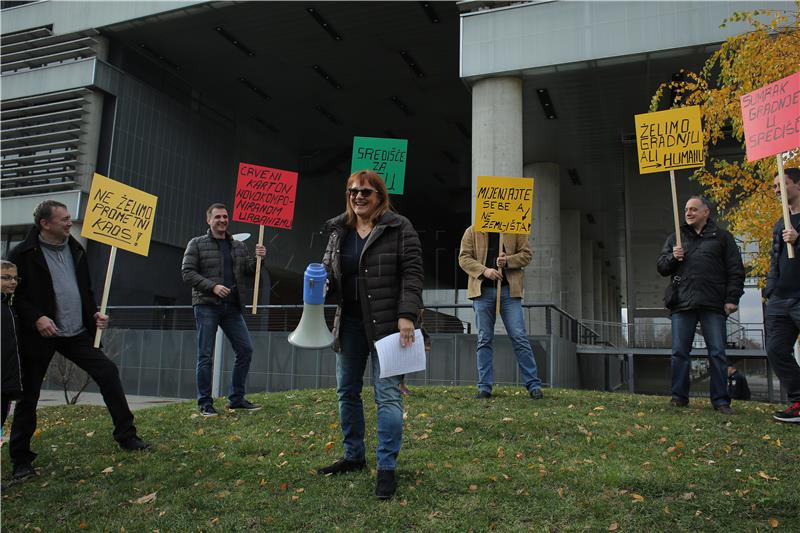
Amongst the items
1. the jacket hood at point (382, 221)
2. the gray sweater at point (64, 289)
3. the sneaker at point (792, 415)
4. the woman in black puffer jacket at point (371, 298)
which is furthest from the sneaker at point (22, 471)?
the sneaker at point (792, 415)

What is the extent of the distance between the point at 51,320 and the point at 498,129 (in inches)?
600

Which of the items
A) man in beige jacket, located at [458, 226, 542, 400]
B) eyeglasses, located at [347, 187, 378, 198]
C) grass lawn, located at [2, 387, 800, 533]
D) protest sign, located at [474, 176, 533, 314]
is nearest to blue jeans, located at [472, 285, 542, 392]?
man in beige jacket, located at [458, 226, 542, 400]

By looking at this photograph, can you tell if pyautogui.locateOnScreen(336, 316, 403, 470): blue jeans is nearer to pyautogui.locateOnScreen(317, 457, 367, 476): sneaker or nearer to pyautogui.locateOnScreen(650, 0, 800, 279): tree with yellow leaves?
pyautogui.locateOnScreen(317, 457, 367, 476): sneaker

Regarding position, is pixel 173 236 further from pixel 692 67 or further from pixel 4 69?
pixel 692 67

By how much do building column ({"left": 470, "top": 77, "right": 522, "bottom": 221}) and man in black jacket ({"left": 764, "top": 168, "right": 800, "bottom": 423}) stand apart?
12.4 m

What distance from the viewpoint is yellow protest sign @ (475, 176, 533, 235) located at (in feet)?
25.6

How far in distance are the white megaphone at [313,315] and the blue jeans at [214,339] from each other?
288 centimetres

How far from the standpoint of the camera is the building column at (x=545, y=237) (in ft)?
84.1

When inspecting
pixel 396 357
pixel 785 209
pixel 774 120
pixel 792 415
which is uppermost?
pixel 774 120

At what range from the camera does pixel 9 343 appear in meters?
4.52

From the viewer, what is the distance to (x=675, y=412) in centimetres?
650

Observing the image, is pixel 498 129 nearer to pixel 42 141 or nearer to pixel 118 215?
pixel 118 215

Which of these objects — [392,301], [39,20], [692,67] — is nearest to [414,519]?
[392,301]

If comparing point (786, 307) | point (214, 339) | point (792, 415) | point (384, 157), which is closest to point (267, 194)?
point (384, 157)
